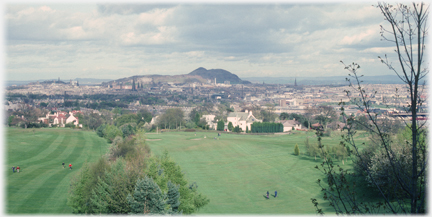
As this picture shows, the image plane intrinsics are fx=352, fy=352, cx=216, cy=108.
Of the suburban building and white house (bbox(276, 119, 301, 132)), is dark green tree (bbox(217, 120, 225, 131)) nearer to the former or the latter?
white house (bbox(276, 119, 301, 132))

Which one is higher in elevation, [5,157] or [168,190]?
[168,190]

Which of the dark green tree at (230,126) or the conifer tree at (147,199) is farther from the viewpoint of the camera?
the dark green tree at (230,126)

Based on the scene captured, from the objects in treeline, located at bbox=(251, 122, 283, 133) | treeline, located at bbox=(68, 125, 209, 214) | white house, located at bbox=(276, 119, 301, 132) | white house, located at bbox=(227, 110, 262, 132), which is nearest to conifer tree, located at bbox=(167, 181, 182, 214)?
treeline, located at bbox=(68, 125, 209, 214)

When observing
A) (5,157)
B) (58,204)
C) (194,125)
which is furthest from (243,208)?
(194,125)

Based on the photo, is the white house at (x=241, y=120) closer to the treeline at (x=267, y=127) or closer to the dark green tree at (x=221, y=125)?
the dark green tree at (x=221, y=125)

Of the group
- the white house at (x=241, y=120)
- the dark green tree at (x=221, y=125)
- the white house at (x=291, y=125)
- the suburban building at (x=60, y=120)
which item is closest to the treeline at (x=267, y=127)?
the white house at (x=291, y=125)

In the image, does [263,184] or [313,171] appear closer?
[263,184]

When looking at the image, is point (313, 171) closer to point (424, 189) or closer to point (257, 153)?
point (257, 153)
